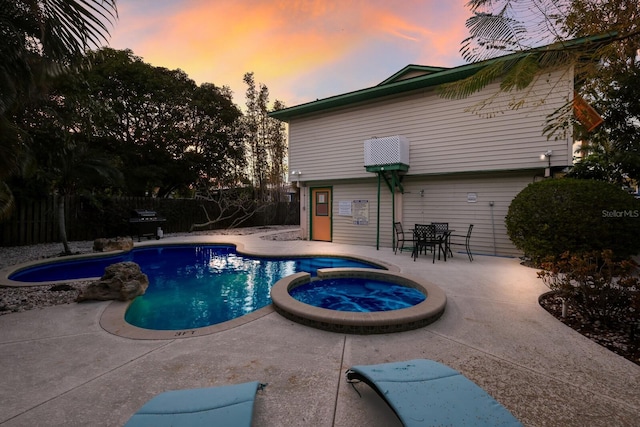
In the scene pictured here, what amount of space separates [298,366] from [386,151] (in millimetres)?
7402

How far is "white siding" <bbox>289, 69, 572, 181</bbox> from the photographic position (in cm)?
733

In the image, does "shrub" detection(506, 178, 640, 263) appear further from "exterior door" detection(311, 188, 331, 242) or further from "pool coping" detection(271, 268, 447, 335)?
"exterior door" detection(311, 188, 331, 242)

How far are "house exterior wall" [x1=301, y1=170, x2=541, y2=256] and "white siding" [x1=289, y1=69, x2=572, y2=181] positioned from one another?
51 centimetres

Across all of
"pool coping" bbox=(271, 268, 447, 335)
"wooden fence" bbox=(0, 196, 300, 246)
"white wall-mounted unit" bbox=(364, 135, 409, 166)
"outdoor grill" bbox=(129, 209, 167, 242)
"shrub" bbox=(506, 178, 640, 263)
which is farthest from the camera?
"outdoor grill" bbox=(129, 209, 167, 242)

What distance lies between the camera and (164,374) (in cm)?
230

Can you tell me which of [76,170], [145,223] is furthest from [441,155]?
[145,223]

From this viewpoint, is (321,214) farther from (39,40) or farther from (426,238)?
(39,40)

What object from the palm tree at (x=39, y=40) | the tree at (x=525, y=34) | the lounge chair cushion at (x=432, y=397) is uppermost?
the tree at (x=525, y=34)

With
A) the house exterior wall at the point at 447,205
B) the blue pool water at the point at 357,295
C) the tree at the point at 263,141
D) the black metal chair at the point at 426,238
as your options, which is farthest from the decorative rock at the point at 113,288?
the tree at the point at 263,141

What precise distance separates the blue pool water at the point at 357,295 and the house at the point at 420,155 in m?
3.80

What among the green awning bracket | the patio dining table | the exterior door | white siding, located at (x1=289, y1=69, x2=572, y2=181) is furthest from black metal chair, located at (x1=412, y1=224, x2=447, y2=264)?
the exterior door

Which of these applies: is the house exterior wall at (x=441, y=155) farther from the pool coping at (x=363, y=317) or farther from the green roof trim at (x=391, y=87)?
the pool coping at (x=363, y=317)

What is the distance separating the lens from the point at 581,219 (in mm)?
5746

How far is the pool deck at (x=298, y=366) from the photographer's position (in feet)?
6.21
